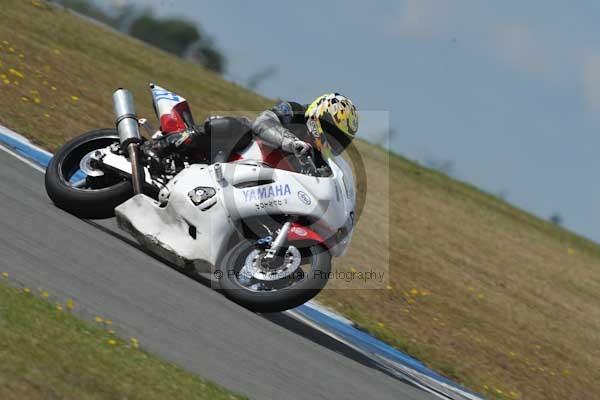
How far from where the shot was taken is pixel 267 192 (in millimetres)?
7668

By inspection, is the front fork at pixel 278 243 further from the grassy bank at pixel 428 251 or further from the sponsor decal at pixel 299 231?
the grassy bank at pixel 428 251

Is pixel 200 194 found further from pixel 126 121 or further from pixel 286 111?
pixel 126 121

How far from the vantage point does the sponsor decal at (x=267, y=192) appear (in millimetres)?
7617

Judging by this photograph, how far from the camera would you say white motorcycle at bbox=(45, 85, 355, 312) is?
24.5ft

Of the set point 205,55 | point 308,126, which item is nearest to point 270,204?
point 308,126

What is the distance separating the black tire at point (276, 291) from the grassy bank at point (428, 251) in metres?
2.60

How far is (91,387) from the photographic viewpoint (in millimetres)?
4660

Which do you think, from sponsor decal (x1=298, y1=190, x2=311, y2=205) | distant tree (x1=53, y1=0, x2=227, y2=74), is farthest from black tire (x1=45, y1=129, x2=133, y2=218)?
distant tree (x1=53, y1=0, x2=227, y2=74)

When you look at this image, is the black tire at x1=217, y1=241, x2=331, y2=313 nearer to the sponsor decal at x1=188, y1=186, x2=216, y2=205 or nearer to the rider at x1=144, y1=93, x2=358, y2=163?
the sponsor decal at x1=188, y1=186, x2=216, y2=205

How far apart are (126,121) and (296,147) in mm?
1748

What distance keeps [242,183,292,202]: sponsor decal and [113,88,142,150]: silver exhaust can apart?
1.25m

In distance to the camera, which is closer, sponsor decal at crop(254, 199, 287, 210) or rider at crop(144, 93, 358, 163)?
sponsor decal at crop(254, 199, 287, 210)

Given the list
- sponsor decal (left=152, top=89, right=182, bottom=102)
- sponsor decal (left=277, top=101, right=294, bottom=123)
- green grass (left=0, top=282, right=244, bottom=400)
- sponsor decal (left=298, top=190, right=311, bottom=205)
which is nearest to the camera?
green grass (left=0, top=282, right=244, bottom=400)

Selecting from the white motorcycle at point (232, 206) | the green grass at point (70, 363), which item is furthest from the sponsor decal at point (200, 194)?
the green grass at point (70, 363)
